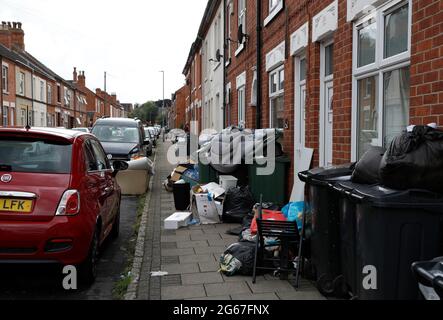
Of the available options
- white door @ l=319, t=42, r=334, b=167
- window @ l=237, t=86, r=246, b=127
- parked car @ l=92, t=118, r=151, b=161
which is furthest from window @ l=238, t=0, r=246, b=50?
white door @ l=319, t=42, r=334, b=167

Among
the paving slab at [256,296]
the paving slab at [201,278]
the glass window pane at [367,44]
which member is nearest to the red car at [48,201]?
the paving slab at [201,278]

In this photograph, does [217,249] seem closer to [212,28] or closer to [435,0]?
[435,0]

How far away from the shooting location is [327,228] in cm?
414

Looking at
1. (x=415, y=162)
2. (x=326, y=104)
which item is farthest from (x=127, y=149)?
(x=415, y=162)

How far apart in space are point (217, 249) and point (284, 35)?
4533mm


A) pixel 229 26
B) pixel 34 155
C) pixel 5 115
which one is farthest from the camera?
pixel 5 115

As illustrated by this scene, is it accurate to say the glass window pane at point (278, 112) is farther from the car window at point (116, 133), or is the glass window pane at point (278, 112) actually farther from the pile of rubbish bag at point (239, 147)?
the car window at point (116, 133)

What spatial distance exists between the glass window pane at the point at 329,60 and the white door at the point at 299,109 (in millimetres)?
980

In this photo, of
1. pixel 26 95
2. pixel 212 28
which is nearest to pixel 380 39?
pixel 212 28

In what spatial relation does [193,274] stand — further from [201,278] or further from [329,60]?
[329,60]

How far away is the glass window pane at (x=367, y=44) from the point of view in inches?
214

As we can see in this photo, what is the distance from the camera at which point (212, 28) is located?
20.8m

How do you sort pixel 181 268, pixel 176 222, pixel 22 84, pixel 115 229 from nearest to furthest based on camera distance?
pixel 181 268 → pixel 115 229 → pixel 176 222 → pixel 22 84

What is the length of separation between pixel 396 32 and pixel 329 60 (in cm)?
217
